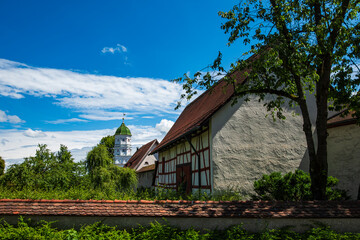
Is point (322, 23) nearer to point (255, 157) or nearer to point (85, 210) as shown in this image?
point (255, 157)

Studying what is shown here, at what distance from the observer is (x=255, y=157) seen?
1175 centimetres

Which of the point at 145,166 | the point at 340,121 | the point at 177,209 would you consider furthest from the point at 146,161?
the point at 177,209

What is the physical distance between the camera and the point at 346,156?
11.9m

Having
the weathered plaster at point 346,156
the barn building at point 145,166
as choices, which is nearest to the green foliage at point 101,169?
the barn building at point 145,166

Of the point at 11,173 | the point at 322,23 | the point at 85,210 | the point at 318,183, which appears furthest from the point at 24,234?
the point at 322,23

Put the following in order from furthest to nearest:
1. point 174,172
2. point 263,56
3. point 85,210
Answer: point 174,172, point 263,56, point 85,210

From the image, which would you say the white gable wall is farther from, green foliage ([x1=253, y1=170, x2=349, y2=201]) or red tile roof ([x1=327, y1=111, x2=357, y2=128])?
green foliage ([x1=253, y1=170, x2=349, y2=201])

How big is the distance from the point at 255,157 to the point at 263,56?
16.3ft

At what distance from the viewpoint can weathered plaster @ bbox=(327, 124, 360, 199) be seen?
1159cm

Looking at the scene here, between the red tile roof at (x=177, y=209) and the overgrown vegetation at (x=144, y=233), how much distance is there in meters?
0.30

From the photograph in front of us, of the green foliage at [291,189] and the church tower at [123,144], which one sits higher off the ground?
the church tower at [123,144]

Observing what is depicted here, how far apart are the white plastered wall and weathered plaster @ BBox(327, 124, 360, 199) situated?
1.27m

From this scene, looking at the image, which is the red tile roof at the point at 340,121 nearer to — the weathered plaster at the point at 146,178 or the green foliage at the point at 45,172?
the green foliage at the point at 45,172

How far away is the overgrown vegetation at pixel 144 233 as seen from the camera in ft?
21.1
